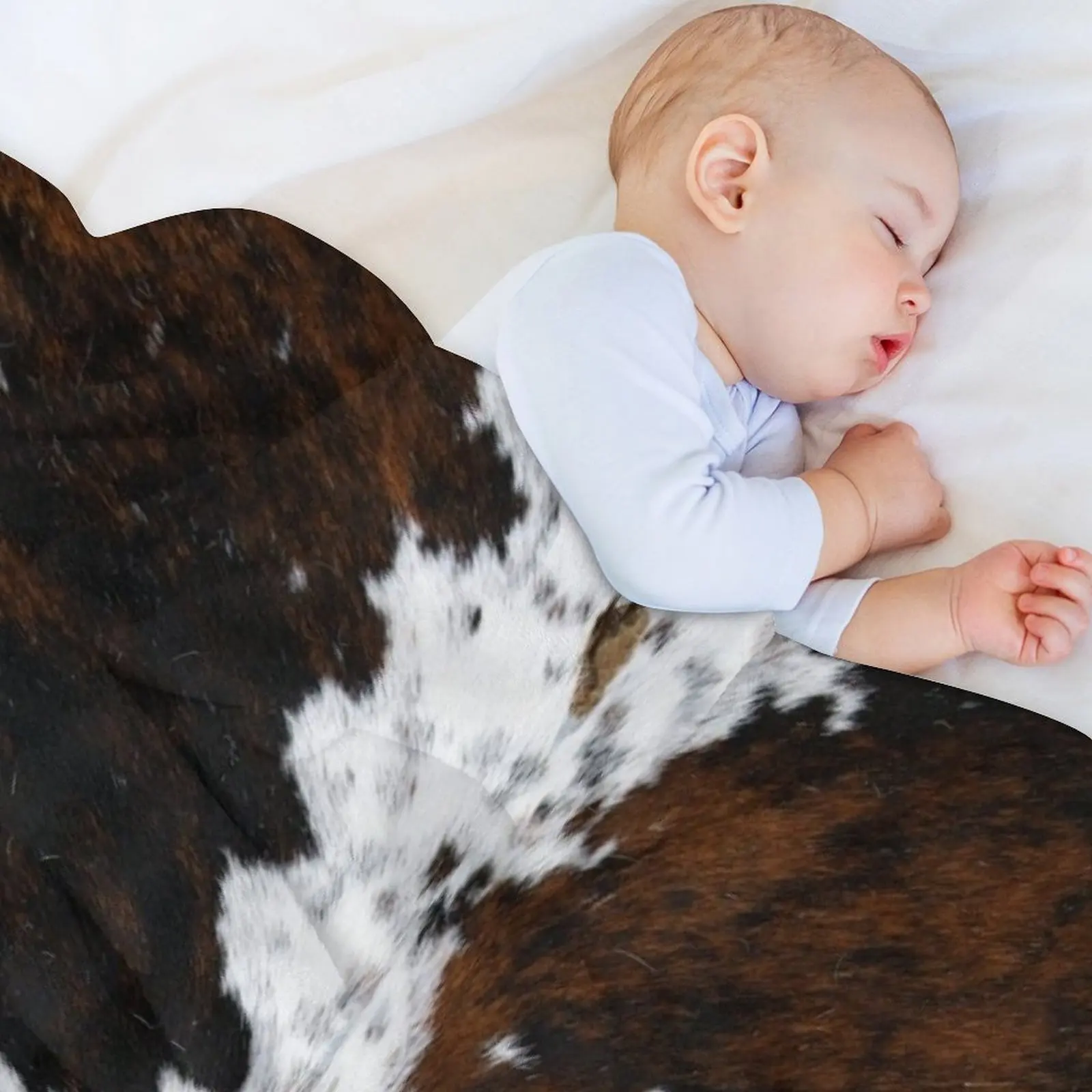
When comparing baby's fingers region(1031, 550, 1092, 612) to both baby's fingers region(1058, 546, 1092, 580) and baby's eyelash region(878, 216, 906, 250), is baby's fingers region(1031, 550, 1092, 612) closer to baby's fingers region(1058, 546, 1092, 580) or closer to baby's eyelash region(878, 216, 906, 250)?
baby's fingers region(1058, 546, 1092, 580)

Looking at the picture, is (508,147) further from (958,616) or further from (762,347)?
(958,616)

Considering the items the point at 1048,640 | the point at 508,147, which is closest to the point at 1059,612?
the point at 1048,640

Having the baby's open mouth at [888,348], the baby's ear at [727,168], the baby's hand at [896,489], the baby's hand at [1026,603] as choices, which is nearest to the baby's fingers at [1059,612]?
the baby's hand at [1026,603]

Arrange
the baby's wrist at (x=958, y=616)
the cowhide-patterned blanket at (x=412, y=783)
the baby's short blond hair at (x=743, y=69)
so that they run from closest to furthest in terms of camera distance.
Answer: the cowhide-patterned blanket at (x=412, y=783), the baby's wrist at (x=958, y=616), the baby's short blond hair at (x=743, y=69)

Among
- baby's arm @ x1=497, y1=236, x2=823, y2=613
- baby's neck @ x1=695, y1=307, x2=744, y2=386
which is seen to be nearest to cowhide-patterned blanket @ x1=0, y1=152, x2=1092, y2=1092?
baby's arm @ x1=497, y1=236, x2=823, y2=613

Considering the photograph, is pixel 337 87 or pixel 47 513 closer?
pixel 47 513

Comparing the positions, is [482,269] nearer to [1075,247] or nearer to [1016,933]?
[1075,247]

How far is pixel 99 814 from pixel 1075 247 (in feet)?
2.69

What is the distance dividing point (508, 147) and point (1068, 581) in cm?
59

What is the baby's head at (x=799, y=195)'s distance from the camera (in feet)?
3.18

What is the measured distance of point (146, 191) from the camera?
3.33ft

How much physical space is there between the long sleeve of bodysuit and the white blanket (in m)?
0.09

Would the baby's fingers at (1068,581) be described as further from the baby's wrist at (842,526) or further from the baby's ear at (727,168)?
the baby's ear at (727,168)

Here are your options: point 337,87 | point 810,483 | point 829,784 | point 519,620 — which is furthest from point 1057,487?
point 337,87
